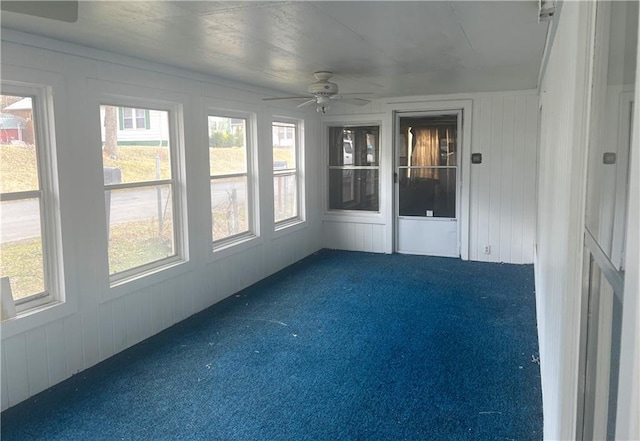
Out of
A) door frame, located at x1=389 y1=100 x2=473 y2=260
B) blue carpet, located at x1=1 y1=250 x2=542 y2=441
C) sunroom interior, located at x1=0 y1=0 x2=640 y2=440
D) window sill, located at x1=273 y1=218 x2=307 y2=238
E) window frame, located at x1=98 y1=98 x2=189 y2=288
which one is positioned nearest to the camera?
sunroom interior, located at x1=0 y1=0 x2=640 y2=440

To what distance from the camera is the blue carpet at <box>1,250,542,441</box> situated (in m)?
2.82

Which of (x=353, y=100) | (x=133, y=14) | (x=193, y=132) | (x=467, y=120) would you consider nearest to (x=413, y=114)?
(x=467, y=120)

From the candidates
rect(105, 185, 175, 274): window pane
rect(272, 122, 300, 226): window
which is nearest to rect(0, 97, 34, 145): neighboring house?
rect(105, 185, 175, 274): window pane

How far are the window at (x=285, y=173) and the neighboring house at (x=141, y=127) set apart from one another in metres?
2.11

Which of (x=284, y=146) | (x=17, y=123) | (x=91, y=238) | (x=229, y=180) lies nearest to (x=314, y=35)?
(x=17, y=123)

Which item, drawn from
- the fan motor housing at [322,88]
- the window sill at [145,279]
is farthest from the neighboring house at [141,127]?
the fan motor housing at [322,88]

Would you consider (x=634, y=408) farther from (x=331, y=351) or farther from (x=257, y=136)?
(x=257, y=136)

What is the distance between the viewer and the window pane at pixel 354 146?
24.3 feet

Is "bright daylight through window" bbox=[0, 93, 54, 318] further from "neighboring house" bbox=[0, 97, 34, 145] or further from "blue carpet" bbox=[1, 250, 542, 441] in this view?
"blue carpet" bbox=[1, 250, 542, 441]

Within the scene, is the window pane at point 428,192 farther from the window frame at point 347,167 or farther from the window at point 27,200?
the window at point 27,200

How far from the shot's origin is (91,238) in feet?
11.8

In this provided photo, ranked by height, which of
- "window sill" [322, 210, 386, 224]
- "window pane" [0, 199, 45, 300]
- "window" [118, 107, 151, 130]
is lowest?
"window sill" [322, 210, 386, 224]

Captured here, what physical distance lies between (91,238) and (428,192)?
4.94 m

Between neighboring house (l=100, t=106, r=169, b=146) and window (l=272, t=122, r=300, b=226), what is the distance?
211 cm
